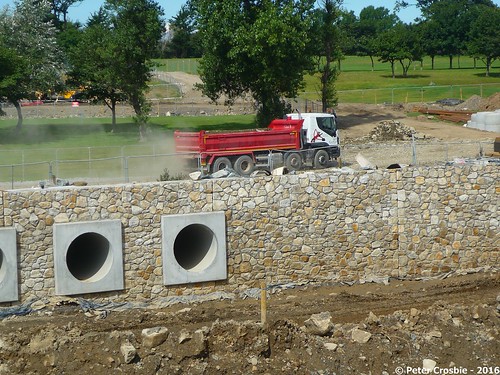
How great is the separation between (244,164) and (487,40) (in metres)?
64.8

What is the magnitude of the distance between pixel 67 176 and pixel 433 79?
63.1 meters

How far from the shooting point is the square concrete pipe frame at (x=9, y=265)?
21578 mm

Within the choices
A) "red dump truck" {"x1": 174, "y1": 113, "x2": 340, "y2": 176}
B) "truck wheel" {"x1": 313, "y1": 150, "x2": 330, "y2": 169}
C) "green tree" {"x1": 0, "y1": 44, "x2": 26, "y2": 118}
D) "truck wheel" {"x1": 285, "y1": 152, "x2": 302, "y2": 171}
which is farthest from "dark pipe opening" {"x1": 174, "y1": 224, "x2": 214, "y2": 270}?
"green tree" {"x1": 0, "y1": 44, "x2": 26, "y2": 118}

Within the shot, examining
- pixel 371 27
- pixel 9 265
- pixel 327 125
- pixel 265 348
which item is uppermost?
pixel 371 27

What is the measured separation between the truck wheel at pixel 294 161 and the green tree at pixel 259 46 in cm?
993

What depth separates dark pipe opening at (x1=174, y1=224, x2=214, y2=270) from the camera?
941 inches

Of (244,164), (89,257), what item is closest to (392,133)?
(244,164)

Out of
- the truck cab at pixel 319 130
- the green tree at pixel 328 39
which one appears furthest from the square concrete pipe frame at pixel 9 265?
the green tree at pixel 328 39

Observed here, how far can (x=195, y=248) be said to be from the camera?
24703mm

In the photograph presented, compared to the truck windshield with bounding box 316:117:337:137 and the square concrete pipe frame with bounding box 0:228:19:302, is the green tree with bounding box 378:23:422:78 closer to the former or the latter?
the truck windshield with bounding box 316:117:337:137

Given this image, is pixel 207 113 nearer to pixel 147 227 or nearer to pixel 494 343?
pixel 147 227

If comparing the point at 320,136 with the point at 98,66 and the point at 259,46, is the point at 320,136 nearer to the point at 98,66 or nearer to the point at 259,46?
the point at 259,46

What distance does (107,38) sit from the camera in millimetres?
45281

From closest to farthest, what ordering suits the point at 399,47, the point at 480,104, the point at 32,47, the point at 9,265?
the point at 9,265 < the point at 480,104 < the point at 32,47 < the point at 399,47
